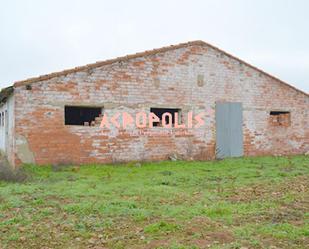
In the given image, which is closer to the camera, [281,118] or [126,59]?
[126,59]

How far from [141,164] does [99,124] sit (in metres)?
2.01

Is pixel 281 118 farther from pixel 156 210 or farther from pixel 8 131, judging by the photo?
pixel 156 210

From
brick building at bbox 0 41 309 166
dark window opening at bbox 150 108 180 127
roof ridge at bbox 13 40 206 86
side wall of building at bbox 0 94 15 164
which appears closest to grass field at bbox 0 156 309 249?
brick building at bbox 0 41 309 166

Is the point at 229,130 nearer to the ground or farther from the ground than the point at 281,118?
nearer to the ground

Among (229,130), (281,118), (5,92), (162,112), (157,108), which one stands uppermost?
(5,92)

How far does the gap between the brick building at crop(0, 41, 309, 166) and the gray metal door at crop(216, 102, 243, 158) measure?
41 millimetres

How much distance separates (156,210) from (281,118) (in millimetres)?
12507

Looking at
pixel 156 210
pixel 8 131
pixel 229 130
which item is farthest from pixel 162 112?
pixel 156 210

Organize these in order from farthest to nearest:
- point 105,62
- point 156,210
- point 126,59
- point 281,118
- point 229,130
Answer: point 281,118 → point 229,130 → point 126,59 → point 105,62 → point 156,210

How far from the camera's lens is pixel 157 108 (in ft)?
47.9

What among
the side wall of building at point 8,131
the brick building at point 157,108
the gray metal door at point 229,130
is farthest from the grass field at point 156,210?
the gray metal door at point 229,130

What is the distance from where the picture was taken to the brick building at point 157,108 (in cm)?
1234

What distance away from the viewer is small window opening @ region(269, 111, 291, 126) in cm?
1741

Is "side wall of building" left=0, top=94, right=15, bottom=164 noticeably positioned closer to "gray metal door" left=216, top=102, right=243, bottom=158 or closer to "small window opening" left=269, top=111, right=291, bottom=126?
"gray metal door" left=216, top=102, right=243, bottom=158
